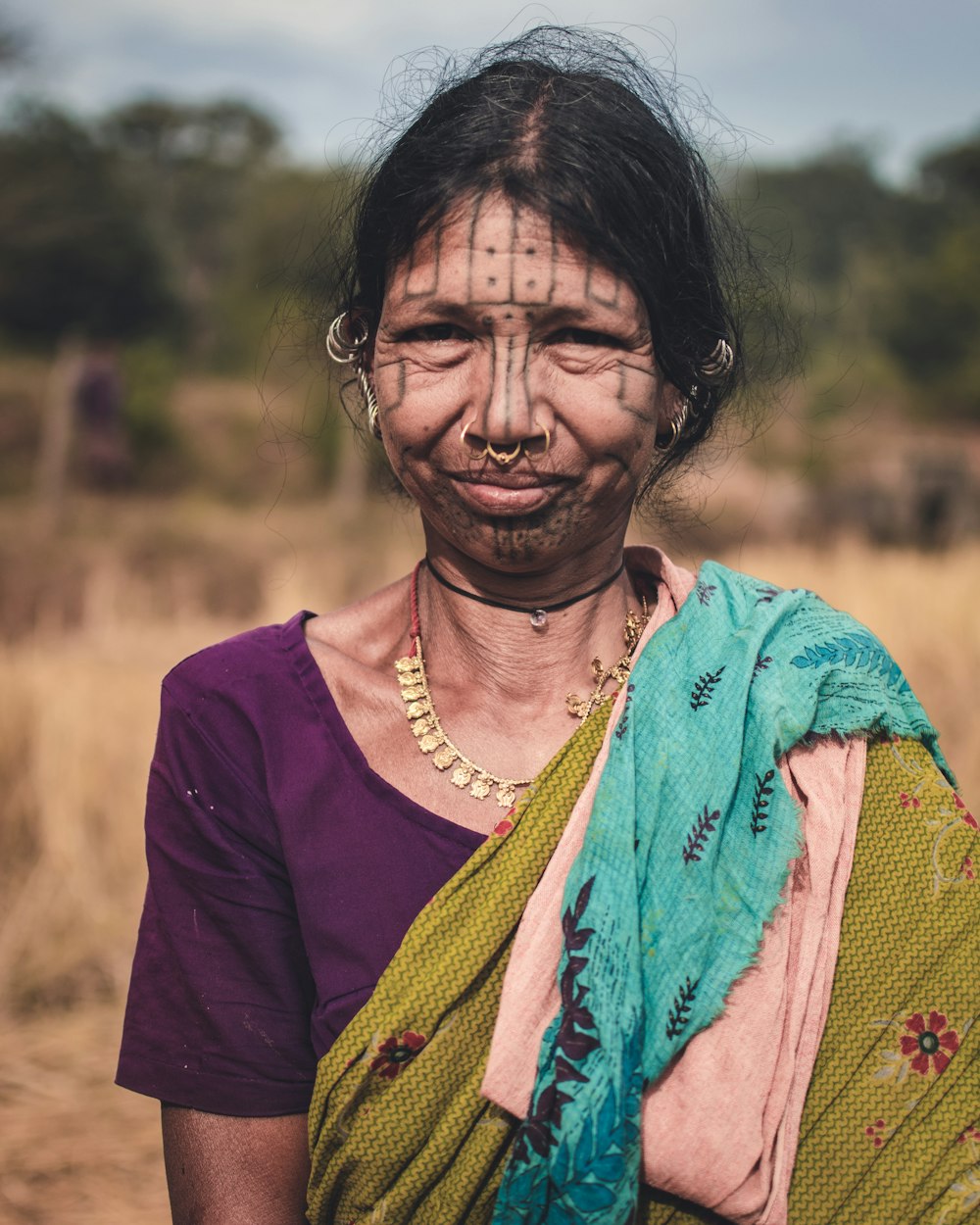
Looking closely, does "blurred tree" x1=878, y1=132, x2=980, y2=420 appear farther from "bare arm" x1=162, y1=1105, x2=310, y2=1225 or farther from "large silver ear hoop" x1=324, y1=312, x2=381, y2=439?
"bare arm" x1=162, y1=1105, x2=310, y2=1225

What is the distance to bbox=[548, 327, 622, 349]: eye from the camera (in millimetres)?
1449

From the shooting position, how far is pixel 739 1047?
4.39ft

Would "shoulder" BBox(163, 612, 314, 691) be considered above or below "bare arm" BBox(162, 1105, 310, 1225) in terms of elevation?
above

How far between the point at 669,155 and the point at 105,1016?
3.19 m

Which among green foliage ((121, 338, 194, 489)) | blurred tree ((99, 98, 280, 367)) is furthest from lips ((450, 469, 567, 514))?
blurred tree ((99, 98, 280, 367))

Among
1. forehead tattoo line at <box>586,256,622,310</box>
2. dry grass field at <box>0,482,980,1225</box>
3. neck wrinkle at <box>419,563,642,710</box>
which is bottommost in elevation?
dry grass field at <box>0,482,980,1225</box>

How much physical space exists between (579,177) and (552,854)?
2.71 ft

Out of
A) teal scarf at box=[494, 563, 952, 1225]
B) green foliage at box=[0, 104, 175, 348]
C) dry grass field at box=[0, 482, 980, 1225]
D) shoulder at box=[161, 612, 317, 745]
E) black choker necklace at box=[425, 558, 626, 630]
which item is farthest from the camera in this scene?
green foliage at box=[0, 104, 175, 348]

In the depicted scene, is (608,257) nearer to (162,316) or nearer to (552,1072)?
(552,1072)

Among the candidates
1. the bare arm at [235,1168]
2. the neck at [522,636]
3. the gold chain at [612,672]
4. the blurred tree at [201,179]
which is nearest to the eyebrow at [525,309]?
the neck at [522,636]

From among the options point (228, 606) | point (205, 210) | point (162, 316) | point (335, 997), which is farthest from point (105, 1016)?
point (205, 210)

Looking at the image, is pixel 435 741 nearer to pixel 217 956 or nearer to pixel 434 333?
pixel 217 956

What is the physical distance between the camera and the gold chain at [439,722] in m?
1.55

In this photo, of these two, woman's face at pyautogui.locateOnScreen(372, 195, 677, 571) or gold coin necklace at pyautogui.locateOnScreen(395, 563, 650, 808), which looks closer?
A: woman's face at pyautogui.locateOnScreen(372, 195, 677, 571)
